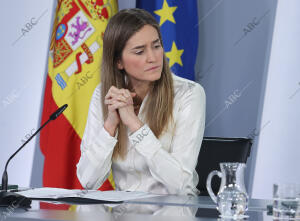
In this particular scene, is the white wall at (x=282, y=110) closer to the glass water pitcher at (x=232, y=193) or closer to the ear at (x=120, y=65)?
the ear at (x=120, y=65)

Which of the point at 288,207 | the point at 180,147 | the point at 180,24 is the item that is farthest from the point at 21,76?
the point at 288,207

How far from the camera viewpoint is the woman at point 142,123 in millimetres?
1922

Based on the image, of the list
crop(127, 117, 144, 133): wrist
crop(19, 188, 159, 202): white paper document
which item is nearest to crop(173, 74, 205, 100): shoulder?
crop(127, 117, 144, 133): wrist

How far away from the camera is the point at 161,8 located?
324 cm

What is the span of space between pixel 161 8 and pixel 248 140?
4.85 feet

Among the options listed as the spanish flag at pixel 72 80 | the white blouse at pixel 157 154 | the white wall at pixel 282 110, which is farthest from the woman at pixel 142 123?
the white wall at pixel 282 110

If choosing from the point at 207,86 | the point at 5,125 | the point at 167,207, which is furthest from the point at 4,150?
the point at 167,207

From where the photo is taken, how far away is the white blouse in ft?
6.20

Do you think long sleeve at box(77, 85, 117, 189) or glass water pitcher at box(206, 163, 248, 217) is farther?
long sleeve at box(77, 85, 117, 189)

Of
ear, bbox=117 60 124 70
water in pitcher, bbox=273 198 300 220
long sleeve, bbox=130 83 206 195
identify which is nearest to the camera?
water in pitcher, bbox=273 198 300 220

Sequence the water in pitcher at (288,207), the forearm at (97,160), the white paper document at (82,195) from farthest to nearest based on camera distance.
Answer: the forearm at (97,160) → the white paper document at (82,195) → the water in pitcher at (288,207)

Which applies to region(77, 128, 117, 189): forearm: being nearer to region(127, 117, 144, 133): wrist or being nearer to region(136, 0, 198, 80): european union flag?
region(127, 117, 144, 133): wrist

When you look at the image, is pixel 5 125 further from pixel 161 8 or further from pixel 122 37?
pixel 122 37

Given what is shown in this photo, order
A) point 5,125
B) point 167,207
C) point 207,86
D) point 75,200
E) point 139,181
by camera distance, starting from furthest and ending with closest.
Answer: point 5,125 < point 207,86 < point 139,181 < point 75,200 < point 167,207
